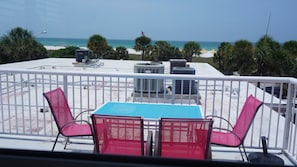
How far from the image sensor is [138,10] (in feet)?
6.38

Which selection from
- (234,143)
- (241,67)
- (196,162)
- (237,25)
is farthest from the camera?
(241,67)

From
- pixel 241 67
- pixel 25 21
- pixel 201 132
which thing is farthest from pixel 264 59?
pixel 25 21

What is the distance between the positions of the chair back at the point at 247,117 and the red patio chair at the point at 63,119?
1.61 metres

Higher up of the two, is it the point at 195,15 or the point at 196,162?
the point at 195,15

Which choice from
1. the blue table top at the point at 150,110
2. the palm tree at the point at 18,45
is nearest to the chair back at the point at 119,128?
the blue table top at the point at 150,110

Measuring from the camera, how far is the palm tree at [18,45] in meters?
2.63

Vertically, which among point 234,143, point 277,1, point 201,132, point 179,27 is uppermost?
point 277,1

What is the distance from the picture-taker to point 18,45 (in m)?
4.28

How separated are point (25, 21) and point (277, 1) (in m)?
1.78

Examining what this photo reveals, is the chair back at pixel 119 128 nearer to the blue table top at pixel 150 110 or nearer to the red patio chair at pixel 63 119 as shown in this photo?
the blue table top at pixel 150 110

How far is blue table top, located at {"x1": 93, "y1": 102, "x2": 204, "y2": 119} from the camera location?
2.76 meters

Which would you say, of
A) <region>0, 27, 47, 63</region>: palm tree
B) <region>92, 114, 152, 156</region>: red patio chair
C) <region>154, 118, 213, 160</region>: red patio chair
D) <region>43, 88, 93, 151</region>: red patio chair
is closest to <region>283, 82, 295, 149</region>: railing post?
<region>154, 118, 213, 160</region>: red patio chair

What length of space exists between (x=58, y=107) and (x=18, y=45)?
1733 millimetres

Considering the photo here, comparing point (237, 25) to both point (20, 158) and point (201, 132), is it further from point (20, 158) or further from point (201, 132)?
point (20, 158)
